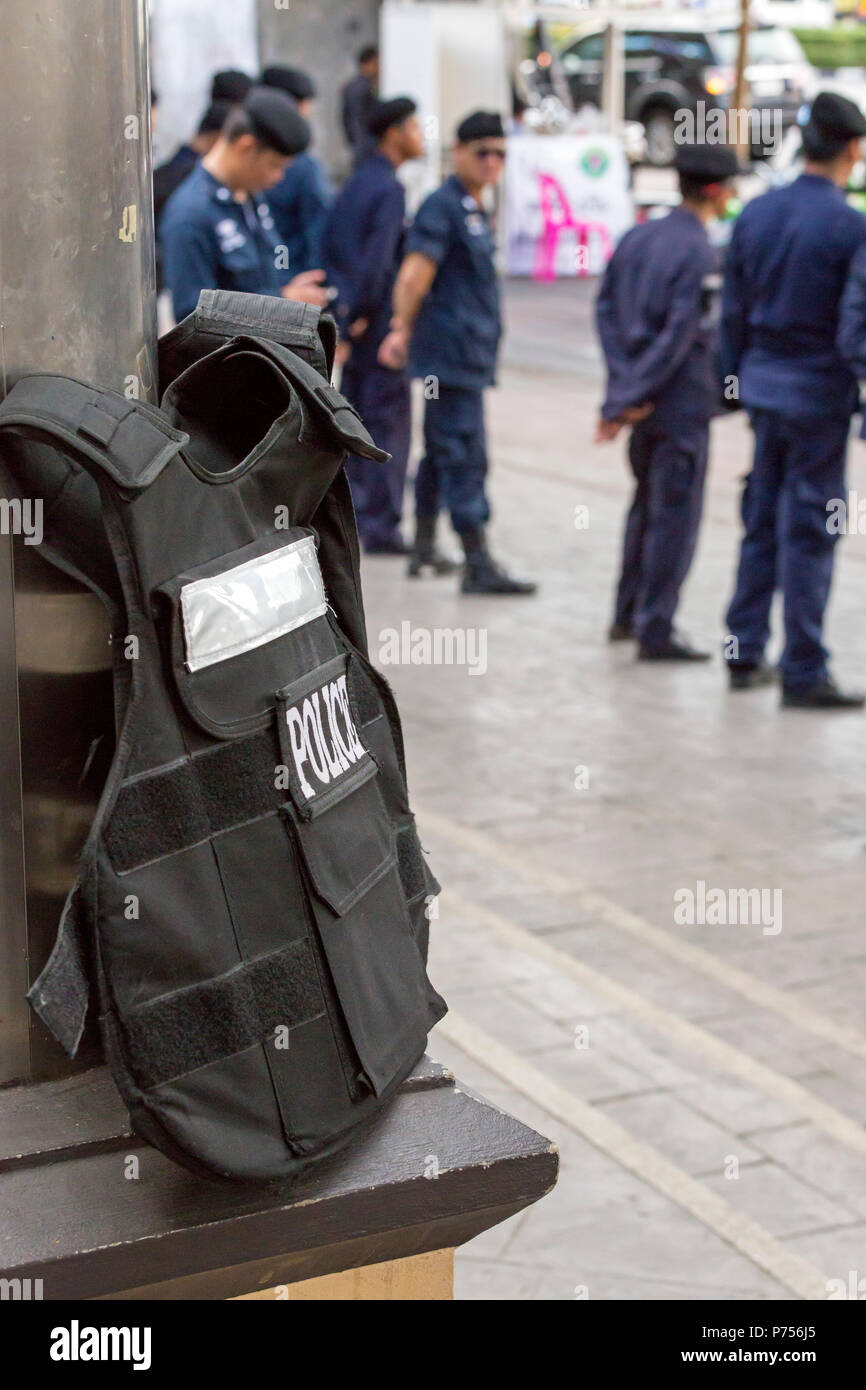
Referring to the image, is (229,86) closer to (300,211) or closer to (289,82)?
(289,82)

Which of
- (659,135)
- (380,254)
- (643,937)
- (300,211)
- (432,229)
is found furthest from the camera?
(659,135)

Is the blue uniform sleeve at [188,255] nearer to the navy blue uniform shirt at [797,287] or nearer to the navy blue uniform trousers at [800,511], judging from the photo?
the navy blue uniform shirt at [797,287]

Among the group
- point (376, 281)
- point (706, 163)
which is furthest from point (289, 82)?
point (706, 163)

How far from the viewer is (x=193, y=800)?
1.61 metres

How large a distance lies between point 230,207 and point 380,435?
2525 mm

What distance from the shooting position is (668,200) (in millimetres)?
20953

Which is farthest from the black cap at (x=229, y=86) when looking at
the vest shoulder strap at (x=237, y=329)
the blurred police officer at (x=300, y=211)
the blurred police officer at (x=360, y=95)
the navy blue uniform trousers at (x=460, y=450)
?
the vest shoulder strap at (x=237, y=329)

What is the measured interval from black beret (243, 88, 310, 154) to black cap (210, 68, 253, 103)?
11.0 ft

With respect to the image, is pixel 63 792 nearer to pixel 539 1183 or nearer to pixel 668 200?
pixel 539 1183

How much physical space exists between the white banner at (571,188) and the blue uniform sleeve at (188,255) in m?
12.4

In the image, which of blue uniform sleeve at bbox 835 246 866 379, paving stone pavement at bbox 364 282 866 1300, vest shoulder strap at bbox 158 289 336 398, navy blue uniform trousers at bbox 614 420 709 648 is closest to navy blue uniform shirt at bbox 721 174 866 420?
blue uniform sleeve at bbox 835 246 866 379

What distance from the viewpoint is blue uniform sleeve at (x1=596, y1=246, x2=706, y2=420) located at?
7.09 m

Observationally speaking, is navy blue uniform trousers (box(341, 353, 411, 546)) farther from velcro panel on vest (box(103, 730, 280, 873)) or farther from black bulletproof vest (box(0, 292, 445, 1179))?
velcro panel on vest (box(103, 730, 280, 873))
